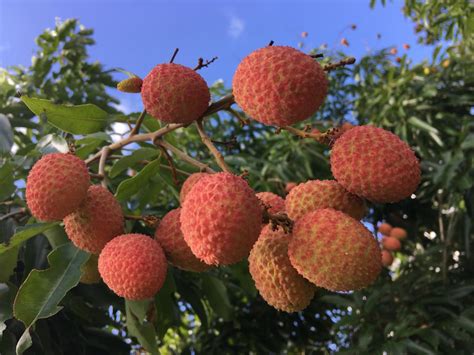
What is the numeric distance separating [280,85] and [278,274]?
287 mm

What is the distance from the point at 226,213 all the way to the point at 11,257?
560mm

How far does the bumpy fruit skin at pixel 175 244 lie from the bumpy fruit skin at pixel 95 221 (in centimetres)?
8

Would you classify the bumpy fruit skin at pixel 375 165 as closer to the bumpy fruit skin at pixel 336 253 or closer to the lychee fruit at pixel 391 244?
the bumpy fruit skin at pixel 336 253

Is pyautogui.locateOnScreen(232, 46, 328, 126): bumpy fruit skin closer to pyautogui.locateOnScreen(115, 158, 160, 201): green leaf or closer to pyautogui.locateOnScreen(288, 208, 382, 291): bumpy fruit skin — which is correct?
pyautogui.locateOnScreen(288, 208, 382, 291): bumpy fruit skin

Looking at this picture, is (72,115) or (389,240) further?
(389,240)

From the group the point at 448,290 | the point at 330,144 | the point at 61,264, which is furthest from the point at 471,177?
the point at 61,264

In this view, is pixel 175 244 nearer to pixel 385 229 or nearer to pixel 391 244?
pixel 391 244

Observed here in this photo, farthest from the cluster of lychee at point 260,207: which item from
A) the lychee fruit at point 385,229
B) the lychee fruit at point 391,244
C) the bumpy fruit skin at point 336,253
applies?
the lychee fruit at point 385,229

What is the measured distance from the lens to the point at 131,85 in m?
0.94

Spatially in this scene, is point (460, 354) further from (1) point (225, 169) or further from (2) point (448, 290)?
(1) point (225, 169)

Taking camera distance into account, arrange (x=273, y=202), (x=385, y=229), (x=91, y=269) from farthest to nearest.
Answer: (x=385, y=229)
(x=91, y=269)
(x=273, y=202)

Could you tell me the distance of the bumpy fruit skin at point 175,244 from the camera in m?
0.88

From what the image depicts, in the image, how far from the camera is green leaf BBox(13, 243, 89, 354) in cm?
84

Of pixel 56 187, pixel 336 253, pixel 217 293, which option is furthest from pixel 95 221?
pixel 217 293
